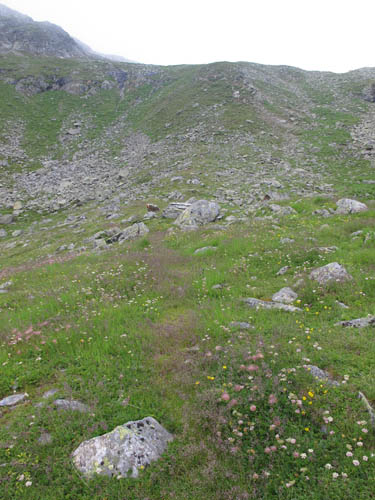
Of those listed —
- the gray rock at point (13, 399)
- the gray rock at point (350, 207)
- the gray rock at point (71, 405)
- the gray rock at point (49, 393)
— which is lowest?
the gray rock at point (13, 399)

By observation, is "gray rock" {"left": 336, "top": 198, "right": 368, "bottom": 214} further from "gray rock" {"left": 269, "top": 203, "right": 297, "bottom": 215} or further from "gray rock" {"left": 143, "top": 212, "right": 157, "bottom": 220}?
"gray rock" {"left": 143, "top": 212, "right": 157, "bottom": 220}

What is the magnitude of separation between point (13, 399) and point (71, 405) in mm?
1310

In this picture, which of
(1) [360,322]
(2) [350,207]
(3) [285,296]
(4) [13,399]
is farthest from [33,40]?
(1) [360,322]

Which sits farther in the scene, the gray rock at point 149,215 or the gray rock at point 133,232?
the gray rock at point 149,215

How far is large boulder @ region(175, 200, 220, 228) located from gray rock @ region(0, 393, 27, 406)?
13.2 meters

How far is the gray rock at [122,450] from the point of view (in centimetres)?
424

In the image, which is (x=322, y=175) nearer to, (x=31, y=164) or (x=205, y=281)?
(x=205, y=281)

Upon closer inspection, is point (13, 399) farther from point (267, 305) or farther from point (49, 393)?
point (267, 305)

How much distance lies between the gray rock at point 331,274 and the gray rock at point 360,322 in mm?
1810

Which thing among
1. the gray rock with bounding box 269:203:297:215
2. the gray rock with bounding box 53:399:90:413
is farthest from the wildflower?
the gray rock with bounding box 269:203:297:215

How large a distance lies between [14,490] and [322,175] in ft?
96.6

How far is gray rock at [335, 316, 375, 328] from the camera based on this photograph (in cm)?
666

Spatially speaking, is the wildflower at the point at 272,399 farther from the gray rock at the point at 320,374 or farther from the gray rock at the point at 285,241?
the gray rock at the point at 285,241

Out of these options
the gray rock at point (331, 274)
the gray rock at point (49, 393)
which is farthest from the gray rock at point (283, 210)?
the gray rock at point (49, 393)
